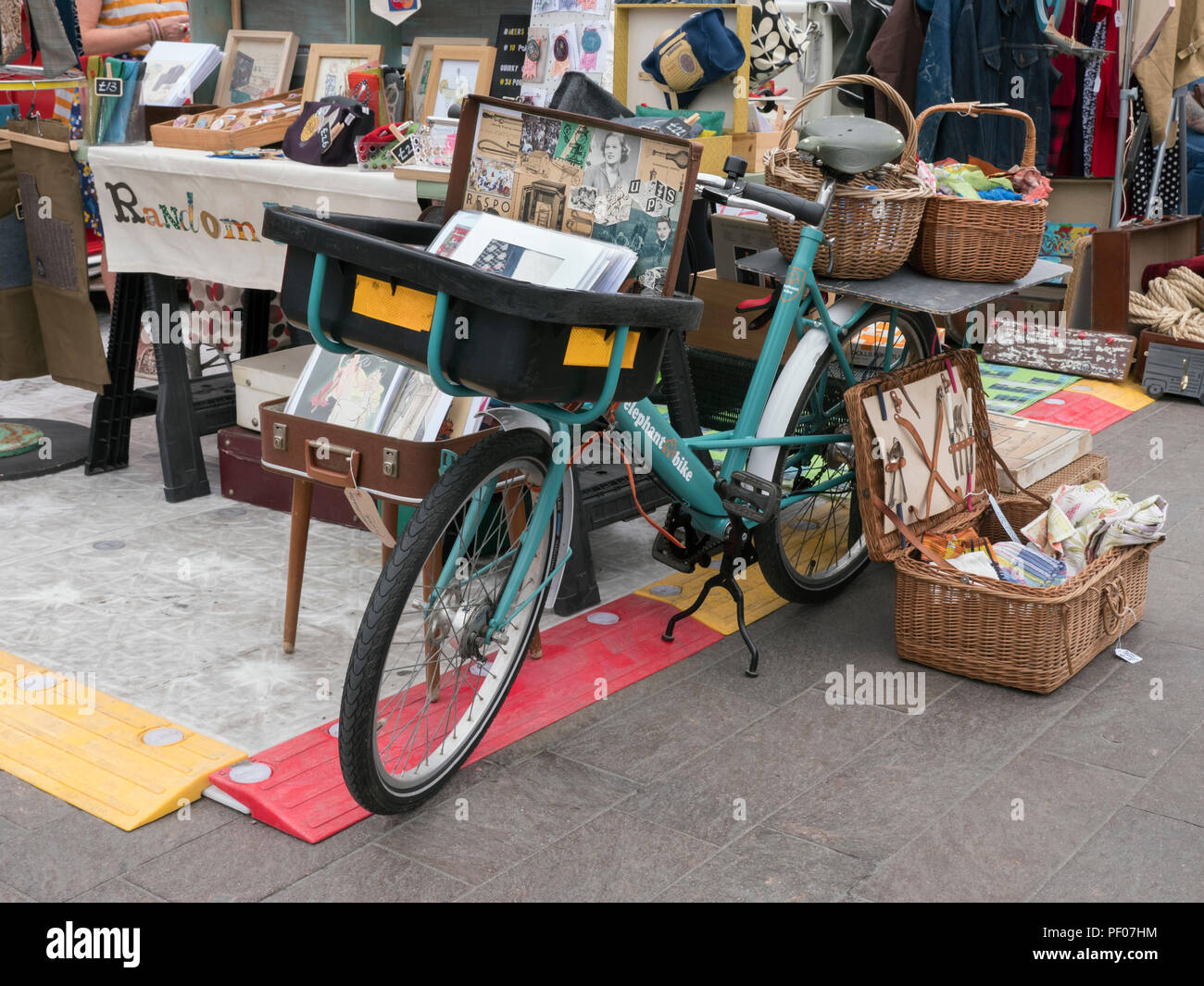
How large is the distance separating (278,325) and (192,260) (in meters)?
0.89

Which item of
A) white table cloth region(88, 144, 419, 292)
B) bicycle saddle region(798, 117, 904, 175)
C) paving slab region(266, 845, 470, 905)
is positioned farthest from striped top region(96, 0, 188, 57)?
paving slab region(266, 845, 470, 905)

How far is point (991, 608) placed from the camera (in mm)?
3109

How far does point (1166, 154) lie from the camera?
7.57 meters

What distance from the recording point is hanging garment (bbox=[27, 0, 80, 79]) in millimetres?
6113

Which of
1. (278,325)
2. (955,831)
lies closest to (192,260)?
(278,325)

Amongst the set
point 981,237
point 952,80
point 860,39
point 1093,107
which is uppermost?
point 860,39

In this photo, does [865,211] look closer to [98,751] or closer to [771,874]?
[771,874]

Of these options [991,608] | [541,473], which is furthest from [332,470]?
[991,608]

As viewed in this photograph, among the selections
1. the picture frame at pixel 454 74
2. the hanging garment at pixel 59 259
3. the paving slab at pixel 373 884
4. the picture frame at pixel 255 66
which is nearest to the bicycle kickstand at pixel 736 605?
the paving slab at pixel 373 884

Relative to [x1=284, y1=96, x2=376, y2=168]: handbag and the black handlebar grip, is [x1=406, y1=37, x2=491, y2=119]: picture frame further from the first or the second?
the black handlebar grip

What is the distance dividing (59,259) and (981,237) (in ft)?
10.2

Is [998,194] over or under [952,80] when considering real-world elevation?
under

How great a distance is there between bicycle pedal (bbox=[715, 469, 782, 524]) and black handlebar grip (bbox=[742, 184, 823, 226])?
2.16 ft

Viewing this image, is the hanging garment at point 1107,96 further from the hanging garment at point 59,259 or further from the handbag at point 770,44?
the hanging garment at point 59,259
